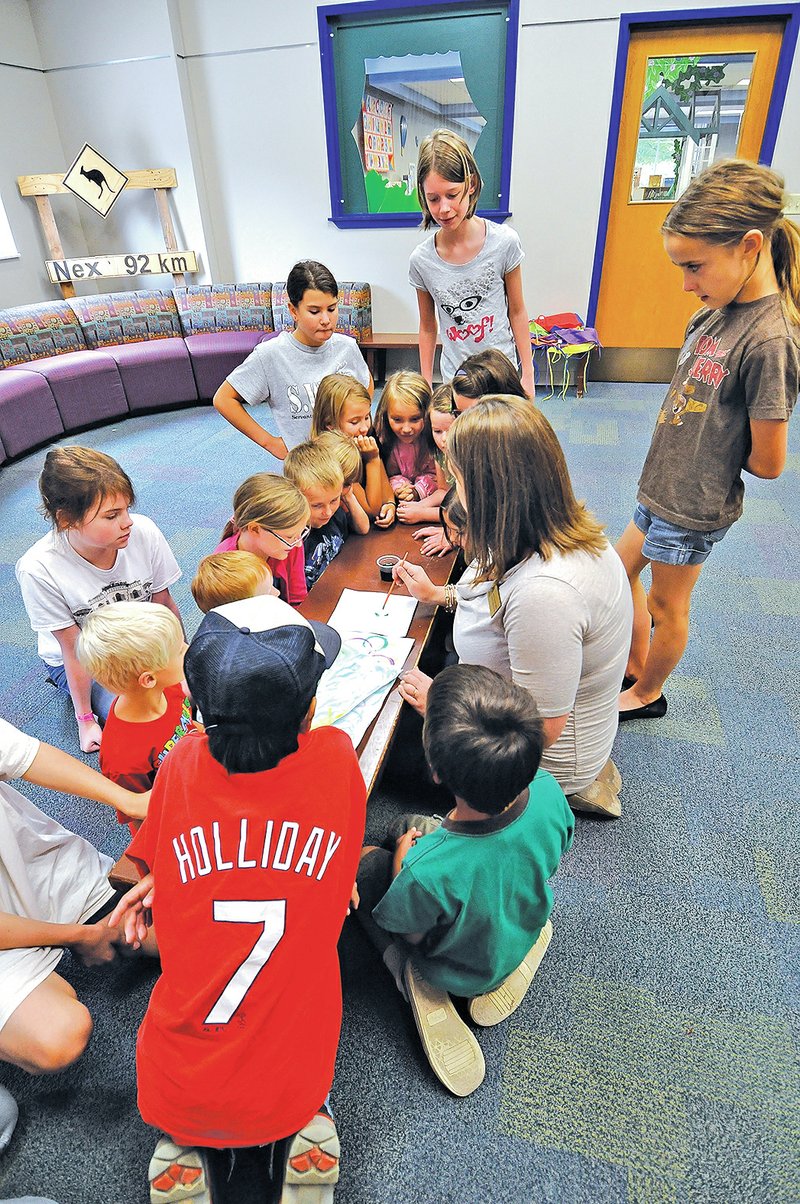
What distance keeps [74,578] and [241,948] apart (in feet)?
3.96

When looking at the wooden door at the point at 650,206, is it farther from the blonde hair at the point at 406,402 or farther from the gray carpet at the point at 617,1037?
the gray carpet at the point at 617,1037

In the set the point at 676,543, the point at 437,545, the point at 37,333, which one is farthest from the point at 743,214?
the point at 37,333

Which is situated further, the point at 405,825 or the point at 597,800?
the point at 597,800

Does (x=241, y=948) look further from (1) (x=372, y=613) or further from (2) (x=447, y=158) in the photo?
(2) (x=447, y=158)

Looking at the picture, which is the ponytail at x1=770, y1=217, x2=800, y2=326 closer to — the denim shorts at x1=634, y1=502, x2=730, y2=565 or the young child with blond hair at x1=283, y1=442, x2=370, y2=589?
the denim shorts at x1=634, y1=502, x2=730, y2=565

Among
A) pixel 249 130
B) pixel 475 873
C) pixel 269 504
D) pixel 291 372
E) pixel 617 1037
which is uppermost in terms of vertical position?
pixel 249 130

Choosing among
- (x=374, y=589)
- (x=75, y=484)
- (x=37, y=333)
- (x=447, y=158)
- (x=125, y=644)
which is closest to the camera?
(x=125, y=644)

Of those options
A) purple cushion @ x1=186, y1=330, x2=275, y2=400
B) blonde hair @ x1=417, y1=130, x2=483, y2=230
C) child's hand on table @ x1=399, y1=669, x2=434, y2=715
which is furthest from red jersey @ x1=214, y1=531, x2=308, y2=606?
purple cushion @ x1=186, y1=330, x2=275, y2=400

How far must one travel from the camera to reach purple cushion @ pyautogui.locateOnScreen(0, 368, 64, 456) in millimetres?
4238

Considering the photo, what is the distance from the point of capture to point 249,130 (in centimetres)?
512

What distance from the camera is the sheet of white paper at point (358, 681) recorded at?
1.30m

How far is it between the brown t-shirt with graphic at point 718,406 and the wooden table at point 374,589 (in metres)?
0.60

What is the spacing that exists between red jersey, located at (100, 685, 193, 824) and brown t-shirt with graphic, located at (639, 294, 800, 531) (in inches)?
49.5

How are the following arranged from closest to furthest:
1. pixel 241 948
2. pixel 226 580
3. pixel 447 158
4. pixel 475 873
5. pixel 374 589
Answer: pixel 241 948 → pixel 475 873 → pixel 226 580 → pixel 374 589 → pixel 447 158
